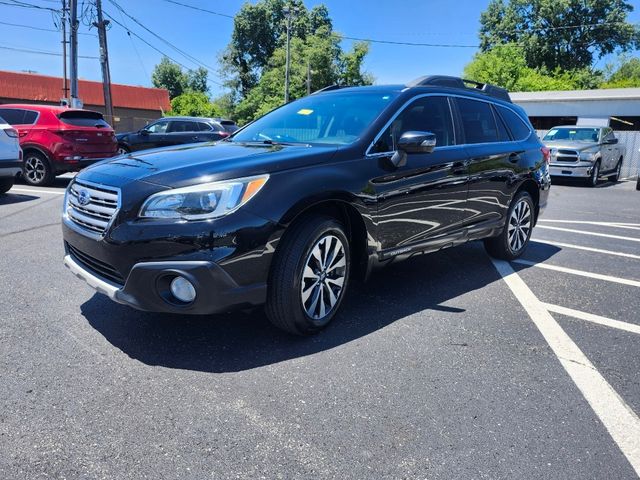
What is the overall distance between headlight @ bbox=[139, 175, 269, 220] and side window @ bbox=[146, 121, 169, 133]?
13.8 metres

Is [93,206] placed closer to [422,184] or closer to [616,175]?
[422,184]

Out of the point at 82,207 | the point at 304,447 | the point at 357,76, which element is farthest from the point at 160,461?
the point at 357,76

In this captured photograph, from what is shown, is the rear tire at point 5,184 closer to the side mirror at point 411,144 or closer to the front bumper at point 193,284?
the front bumper at point 193,284

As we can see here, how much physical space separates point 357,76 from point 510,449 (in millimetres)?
46169

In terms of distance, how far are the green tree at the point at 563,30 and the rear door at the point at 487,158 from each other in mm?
49556

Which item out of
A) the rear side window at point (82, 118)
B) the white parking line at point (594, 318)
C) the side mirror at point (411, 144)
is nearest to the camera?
the side mirror at point (411, 144)

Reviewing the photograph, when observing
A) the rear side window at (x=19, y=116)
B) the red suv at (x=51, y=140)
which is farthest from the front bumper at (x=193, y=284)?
the rear side window at (x=19, y=116)

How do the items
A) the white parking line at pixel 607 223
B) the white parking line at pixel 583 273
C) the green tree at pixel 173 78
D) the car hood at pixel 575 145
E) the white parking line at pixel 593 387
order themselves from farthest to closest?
the green tree at pixel 173 78
the car hood at pixel 575 145
the white parking line at pixel 607 223
the white parking line at pixel 583 273
the white parking line at pixel 593 387

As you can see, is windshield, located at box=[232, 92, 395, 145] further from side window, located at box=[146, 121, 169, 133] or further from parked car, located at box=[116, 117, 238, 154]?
side window, located at box=[146, 121, 169, 133]

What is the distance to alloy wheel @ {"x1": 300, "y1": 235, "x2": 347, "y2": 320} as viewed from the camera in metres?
3.24

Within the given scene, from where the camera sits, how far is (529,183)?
562 centimetres

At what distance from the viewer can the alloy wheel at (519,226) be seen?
548cm

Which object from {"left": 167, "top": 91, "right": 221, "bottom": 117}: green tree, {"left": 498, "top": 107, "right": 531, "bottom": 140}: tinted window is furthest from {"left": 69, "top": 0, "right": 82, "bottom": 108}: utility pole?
{"left": 167, "top": 91, "right": 221, "bottom": 117}: green tree

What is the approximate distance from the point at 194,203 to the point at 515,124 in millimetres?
4039
